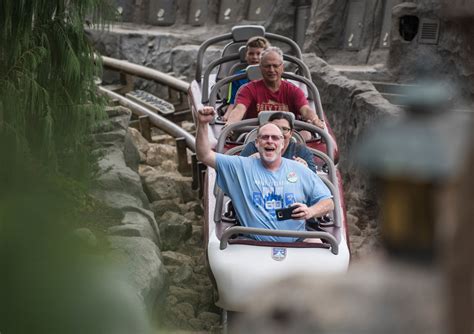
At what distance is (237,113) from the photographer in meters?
7.42

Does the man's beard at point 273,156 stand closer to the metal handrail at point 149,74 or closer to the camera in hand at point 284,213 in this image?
the camera in hand at point 284,213

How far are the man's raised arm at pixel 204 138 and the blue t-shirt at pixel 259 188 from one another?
60 millimetres

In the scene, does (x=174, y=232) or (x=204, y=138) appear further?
(x=174, y=232)

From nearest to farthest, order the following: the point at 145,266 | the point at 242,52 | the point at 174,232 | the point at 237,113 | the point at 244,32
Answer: the point at 145,266 < the point at 237,113 < the point at 174,232 < the point at 242,52 < the point at 244,32

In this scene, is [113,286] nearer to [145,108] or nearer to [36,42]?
[36,42]

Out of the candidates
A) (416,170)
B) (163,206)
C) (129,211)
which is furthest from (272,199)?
(416,170)

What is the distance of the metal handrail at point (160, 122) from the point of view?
1096 centimetres

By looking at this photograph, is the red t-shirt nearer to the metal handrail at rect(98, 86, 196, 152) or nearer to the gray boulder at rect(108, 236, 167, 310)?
the gray boulder at rect(108, 236, 167, 310)

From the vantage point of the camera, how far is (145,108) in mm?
12500

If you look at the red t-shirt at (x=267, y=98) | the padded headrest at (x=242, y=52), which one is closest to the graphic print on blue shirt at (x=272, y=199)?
the red t-shirt at (x=267, y=98)

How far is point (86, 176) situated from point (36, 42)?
0.94m

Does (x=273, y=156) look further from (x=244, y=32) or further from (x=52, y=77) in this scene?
(x=244, y=32)

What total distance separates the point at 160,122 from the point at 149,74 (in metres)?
1.99

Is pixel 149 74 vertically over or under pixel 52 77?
under
